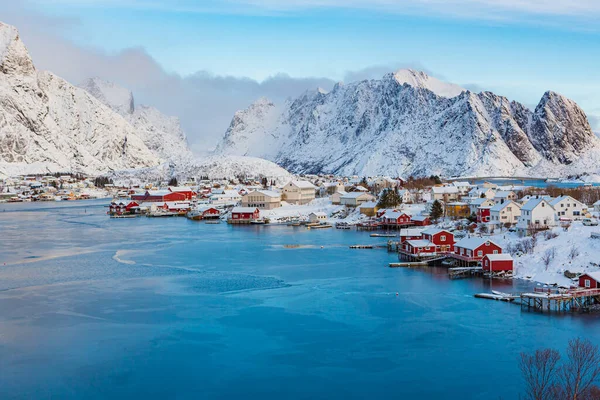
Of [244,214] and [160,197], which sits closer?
[244,214]

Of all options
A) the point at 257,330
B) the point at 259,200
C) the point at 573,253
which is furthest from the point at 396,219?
the point at 257,330

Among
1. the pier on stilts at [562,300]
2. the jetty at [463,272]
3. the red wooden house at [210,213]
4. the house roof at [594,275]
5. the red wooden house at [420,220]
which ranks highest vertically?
the red wooden house at [210,213]

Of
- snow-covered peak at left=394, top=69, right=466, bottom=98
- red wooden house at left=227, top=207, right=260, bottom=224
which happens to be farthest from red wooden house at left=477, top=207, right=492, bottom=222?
snow-covered peak at left=394, top=69, right=466, bottom=98

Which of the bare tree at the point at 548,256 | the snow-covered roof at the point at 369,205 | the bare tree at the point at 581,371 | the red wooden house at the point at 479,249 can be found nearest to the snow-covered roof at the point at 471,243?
the red wooden house at the point at 479,249

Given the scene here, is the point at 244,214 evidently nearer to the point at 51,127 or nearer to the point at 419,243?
the point at 419,243

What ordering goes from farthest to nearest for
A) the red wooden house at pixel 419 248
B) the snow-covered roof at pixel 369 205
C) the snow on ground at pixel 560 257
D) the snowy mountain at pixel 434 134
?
the snowy mountain at pixel 434 134
the snow-covered roof at pixel 369 205
the red wooden house at pixel 419 248
the snow on ground at pixel 560 257

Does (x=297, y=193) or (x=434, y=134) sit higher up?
(x=434, y=134)

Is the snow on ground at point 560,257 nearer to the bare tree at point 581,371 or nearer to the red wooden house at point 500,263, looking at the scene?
the red wooden house at point 500,263
